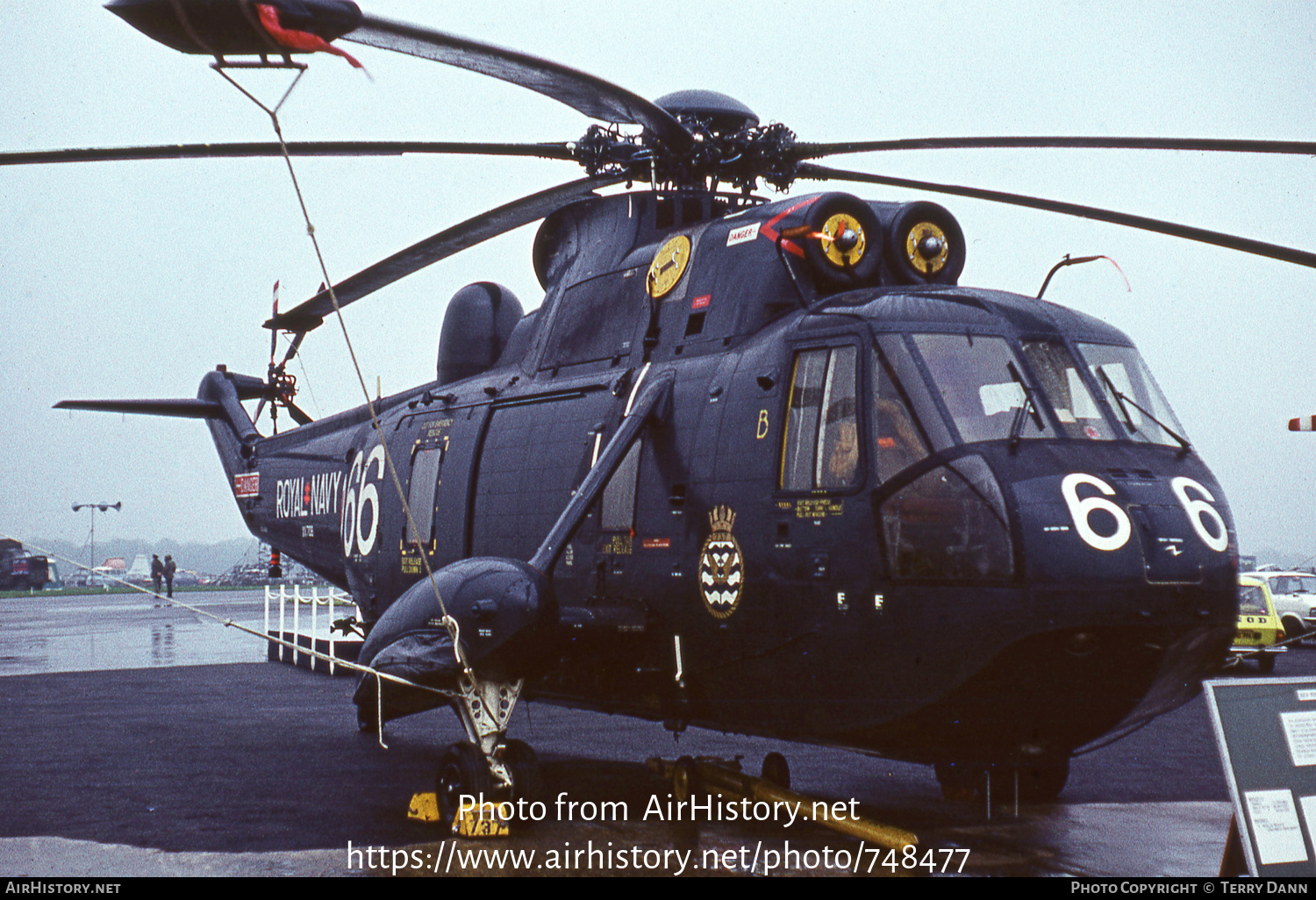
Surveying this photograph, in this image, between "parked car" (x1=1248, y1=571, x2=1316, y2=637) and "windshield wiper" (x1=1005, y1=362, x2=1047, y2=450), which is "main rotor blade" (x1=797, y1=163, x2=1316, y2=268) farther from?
"parked car" (x1=1248, y1=571, x2=1316, y2=637)

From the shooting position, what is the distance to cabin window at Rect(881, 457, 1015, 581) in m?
5.97

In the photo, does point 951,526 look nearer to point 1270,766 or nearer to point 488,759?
point 1270,766

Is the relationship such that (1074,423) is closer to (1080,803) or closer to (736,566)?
(736,566)

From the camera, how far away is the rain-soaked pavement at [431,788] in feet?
23.3

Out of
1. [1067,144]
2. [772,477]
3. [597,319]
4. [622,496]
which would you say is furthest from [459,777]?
[1067,144]

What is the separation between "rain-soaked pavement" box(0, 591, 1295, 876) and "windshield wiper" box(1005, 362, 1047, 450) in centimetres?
256

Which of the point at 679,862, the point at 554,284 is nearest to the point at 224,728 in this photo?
the point at 554,284

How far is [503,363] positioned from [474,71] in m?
4.21

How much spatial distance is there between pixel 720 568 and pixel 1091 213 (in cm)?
353

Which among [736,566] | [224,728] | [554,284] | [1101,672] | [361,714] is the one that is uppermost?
[554,284]

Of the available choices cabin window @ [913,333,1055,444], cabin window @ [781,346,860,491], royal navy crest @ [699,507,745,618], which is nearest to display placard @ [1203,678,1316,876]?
cabin window @ [913,333,1055,444]

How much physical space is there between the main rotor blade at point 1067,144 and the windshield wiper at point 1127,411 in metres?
1.44

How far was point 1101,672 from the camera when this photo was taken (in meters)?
6.00

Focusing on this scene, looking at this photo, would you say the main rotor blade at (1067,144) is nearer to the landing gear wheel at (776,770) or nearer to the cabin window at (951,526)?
the cabin window at (951,526)
